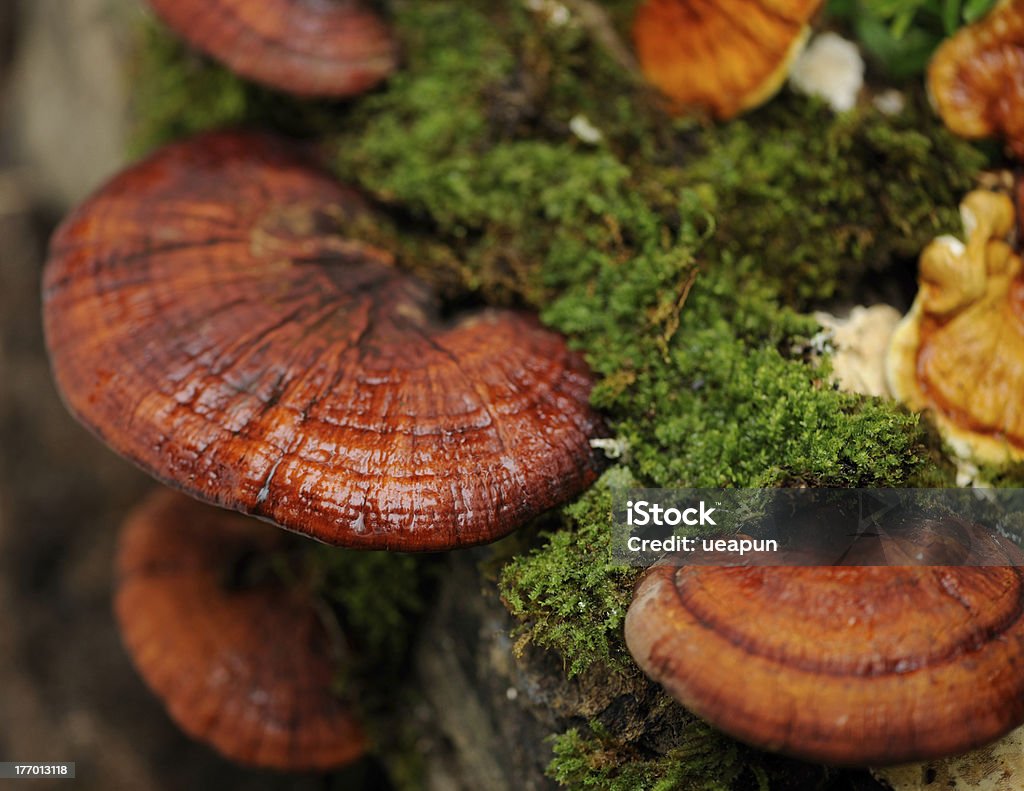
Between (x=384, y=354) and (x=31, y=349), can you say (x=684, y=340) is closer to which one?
(x=384, y=354)

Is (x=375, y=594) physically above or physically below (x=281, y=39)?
below

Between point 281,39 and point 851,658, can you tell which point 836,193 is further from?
point 281,39

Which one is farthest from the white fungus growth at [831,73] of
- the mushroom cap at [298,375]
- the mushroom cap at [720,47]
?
the mushroom cap at [298,375]

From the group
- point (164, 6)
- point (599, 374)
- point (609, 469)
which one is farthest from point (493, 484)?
point (164, 6)

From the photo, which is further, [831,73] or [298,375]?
[831,73]

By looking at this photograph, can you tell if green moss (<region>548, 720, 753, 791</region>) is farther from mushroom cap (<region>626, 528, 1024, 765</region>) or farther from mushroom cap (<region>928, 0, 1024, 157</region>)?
mushroom cap (<region>928, 0, 1024, 157</region>)
